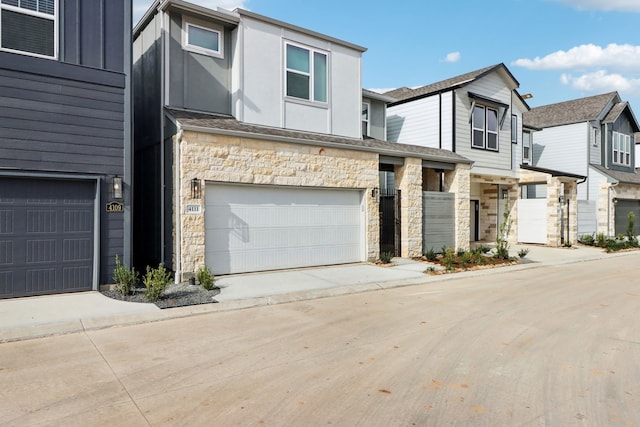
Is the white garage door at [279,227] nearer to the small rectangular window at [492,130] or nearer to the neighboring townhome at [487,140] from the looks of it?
the neighboring townhome at [487,140]

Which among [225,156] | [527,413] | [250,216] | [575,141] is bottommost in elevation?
[527,413]

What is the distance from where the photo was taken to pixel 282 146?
11391 mm

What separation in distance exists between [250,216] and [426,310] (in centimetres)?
509

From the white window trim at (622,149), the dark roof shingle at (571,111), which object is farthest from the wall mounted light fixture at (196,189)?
the white window trim at (622,149)

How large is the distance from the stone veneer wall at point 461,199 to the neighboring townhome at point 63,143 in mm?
11180

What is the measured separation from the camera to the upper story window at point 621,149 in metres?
27.1

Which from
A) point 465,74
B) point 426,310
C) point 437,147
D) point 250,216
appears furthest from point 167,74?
point 465,74

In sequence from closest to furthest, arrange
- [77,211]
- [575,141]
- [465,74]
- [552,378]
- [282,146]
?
[552,378]
[77,211]
[282,146]
[465,74]
[575,141]

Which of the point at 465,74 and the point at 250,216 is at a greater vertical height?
the point at 465,74

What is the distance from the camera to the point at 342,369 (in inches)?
193

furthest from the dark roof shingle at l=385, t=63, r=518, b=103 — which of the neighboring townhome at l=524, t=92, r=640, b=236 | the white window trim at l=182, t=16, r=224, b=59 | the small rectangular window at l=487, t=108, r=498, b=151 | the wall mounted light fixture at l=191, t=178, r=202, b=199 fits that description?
the wall mounted light fixture at l=191, t=178, r=202, b=199

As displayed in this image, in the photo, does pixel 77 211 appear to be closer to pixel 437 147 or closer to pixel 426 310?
pixel 426 310

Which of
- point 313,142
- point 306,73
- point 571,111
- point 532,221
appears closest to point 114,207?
point 313,142

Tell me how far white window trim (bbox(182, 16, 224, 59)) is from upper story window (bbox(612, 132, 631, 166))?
25.7 metres
